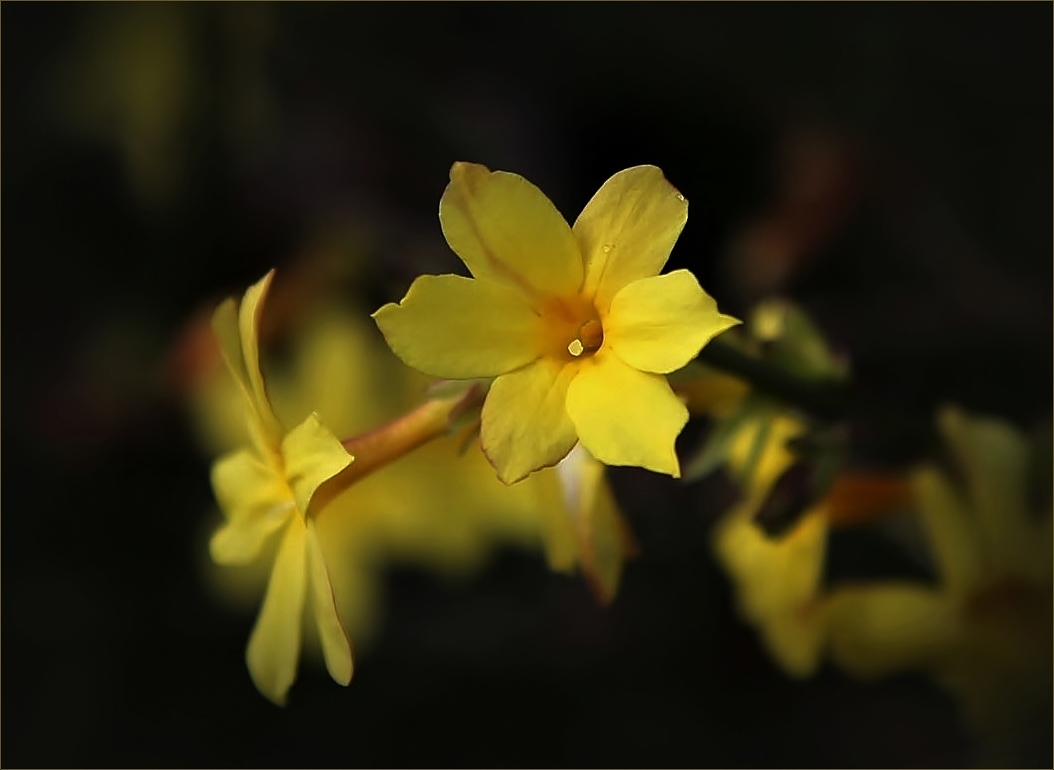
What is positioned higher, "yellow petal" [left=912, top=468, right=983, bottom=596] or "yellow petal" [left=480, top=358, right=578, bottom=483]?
"yellow petal" [left=480, top=358, right=578, bottom=483]

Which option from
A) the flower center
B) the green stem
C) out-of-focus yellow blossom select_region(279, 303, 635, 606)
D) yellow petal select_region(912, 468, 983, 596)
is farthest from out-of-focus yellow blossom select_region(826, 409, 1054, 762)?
out-of-focus yellow blossom select_region(279, 303, 635, 606)

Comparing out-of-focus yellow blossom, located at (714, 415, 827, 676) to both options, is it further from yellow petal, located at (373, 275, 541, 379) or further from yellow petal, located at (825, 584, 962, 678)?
yellow petal, located at (373, 275, 541, 379)

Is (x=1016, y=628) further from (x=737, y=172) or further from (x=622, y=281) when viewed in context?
(x=737, y=172)

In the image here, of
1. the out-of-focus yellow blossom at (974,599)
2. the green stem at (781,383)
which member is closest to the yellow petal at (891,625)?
the out-of-focus yellow blossom at (974,599)

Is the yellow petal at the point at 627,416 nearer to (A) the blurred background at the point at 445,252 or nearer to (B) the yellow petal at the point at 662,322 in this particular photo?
(B) the yellow petal at the point at 662,322

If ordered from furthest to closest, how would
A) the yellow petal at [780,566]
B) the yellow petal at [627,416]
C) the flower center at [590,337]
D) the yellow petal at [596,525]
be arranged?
the yellow petal at [780,566], the yellow petal at [596,525], the flower center at [590,337], the yellow petal at [627,416]

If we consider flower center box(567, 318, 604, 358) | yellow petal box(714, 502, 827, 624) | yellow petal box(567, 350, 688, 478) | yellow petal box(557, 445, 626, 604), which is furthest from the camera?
yellow petal box(714, 502, 827, 624)
